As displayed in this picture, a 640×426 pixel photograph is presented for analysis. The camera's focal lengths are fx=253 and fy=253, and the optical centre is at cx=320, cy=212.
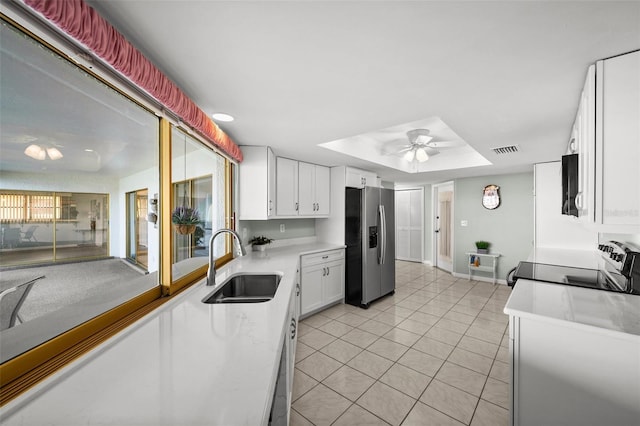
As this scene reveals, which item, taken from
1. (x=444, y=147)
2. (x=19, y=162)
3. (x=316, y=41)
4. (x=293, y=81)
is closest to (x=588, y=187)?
(x=316, y=41)

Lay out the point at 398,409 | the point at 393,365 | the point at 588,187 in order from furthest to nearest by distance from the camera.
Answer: the point at 393,365, the point at 398,409, the point at 588,187

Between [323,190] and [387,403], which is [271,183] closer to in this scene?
[323,190]

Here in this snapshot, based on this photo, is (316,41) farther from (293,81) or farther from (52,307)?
(52,307)

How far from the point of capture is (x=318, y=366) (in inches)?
89.7

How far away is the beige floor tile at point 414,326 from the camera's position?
2.95m

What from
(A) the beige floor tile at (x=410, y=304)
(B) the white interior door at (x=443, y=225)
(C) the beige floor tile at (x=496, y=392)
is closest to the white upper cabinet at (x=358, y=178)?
(A) the beige floor tile at (x=410, y=304)

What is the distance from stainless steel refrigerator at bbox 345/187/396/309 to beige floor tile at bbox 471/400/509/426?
1873mm

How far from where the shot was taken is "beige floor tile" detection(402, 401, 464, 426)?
66.2 inches

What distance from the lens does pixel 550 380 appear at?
4.43ft

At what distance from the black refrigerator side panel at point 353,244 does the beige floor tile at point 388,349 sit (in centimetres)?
101

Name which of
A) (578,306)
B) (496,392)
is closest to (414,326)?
(496,392)

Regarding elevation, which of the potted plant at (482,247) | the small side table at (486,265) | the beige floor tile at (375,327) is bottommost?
the beige floor tile at (375,327)

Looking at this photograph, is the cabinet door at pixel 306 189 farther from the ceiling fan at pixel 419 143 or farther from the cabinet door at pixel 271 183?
the ceiling fan at pixel 419 143

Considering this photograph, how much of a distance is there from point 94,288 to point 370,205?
320cm
